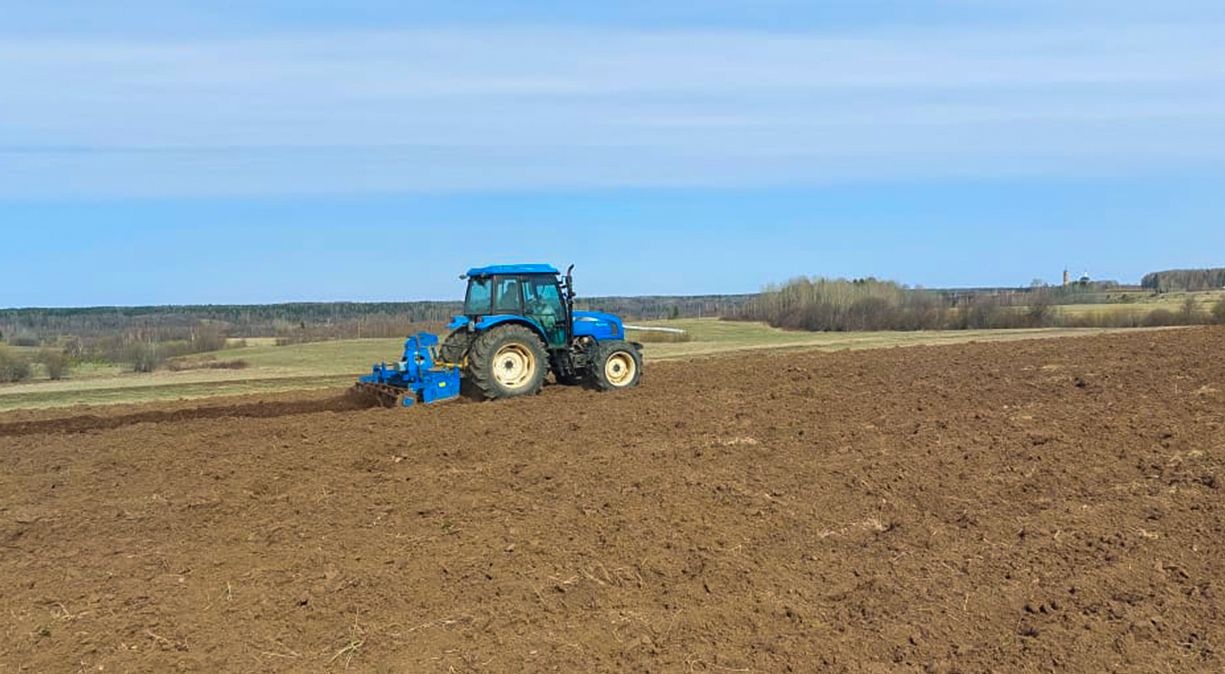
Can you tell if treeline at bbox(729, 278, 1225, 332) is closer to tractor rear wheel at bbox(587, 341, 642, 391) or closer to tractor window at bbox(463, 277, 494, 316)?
tractor rear wheel at bbox(587, 341, 642, 391)

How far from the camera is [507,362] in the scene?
15.8 metres

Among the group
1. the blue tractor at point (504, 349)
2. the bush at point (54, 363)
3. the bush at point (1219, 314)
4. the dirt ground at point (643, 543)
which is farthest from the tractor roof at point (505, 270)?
the bush at point (1219, 314)

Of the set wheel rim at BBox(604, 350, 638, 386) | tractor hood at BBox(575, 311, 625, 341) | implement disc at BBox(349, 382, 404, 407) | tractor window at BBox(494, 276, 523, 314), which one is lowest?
implement disc at BBox(349, 382, 404, 407)

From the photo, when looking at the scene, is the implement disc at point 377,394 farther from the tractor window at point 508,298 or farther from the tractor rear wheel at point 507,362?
the tractor window at point 508,298

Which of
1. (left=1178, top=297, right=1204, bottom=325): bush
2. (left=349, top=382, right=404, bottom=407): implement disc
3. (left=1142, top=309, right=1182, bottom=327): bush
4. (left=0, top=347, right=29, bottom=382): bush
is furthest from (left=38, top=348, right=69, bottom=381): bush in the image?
(left=1178, top=297, right=1204, bottom=325): bush

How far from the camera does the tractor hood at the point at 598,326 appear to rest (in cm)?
1697

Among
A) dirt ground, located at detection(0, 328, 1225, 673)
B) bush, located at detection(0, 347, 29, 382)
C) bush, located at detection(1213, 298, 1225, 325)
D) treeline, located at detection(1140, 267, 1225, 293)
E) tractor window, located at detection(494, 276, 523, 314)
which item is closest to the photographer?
dirt ground, located at detection(0, 328, 1225, 673)

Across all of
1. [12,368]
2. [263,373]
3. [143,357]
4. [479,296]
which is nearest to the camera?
[479,296]

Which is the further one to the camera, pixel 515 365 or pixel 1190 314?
pixel 1190 314

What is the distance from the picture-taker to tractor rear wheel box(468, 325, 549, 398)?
15.4 metres

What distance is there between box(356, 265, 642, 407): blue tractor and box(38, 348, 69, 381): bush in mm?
17927

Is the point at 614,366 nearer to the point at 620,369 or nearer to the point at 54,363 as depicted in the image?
the point at 620,369

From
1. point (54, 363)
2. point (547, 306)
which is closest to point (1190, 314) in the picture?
point (547, 306)

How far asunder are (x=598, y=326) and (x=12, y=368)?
20.4m
